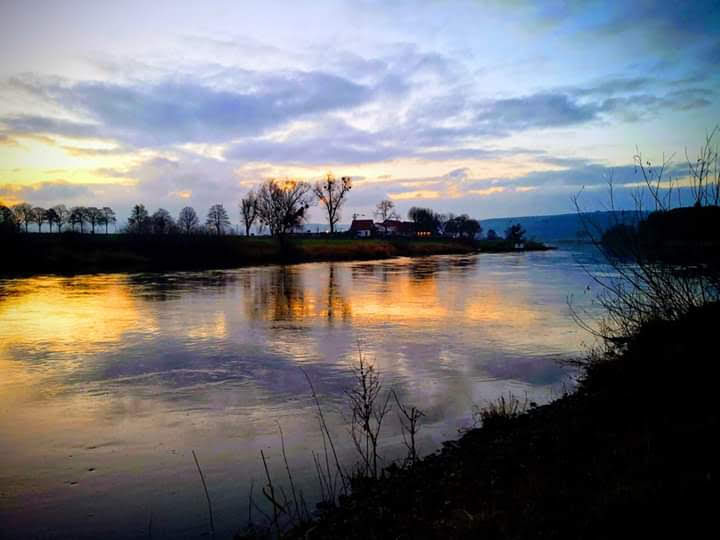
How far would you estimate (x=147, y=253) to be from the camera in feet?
167

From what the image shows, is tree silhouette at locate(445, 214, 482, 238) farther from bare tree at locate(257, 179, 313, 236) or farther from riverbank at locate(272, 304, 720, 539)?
riverbank at locate(272, 304, 720, 539)

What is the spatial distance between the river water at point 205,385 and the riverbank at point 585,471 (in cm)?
114

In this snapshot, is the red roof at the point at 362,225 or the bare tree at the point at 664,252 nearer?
the bare tree at the point at 664,252

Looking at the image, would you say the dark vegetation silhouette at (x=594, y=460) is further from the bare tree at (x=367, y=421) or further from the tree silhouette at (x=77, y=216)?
the tree silhouette at (x=77, y=216)

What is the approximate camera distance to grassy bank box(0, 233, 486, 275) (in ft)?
138

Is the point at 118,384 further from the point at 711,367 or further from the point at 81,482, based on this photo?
the point at 711,367

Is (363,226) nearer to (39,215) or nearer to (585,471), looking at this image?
(39,215)

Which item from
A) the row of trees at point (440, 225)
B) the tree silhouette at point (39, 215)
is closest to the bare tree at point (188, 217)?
the tree silhouette at point (39, 215)

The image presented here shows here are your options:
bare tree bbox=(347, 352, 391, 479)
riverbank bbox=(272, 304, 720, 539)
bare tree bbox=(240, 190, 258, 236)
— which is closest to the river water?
bare tree bbox=(347, 352, 391, 479)

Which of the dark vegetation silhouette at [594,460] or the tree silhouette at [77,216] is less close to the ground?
the tree silhouette at [77,216]

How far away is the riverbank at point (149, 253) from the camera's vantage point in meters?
41.9

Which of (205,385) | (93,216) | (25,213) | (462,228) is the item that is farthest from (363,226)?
(205,385)

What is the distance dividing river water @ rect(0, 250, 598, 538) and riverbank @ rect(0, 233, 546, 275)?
24.2 meters

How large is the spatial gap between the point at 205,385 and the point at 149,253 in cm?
4530
